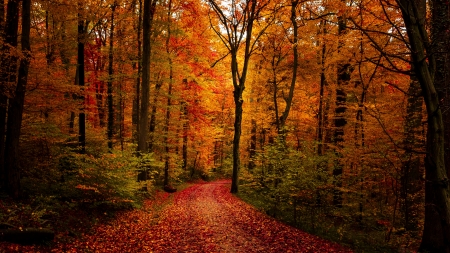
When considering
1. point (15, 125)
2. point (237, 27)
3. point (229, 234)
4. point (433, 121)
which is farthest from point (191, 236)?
point (237, 27)

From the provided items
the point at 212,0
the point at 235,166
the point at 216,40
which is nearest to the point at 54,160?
the point at 235,166

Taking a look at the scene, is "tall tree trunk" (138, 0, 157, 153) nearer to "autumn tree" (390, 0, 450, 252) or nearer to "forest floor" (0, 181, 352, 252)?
"forest floor" (0, 181, 352, 252)

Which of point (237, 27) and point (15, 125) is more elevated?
point (237, 27)

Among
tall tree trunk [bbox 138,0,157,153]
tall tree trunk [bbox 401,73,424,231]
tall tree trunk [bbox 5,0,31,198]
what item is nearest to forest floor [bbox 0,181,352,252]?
tall tree trunk [bbox 5,0,31,198]

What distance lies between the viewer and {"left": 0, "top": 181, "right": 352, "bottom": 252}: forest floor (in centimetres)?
687

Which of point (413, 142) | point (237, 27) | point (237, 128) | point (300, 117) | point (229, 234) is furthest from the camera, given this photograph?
point (300, 117)

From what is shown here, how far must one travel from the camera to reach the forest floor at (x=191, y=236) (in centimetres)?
687

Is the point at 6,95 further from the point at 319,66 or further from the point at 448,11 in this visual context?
the point at 319,66

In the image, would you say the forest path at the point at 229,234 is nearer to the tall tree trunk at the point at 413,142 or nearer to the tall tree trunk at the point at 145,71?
the tall tree trunk at the point at 413,142

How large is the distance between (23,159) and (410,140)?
44.9ft

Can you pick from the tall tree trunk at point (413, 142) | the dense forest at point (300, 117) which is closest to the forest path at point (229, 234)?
the dense forest at point (300, 117)

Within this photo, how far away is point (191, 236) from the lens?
807 cm

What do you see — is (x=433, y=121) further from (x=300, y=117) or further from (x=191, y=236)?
(x=300, y=117)

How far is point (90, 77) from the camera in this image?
20.3 meters
